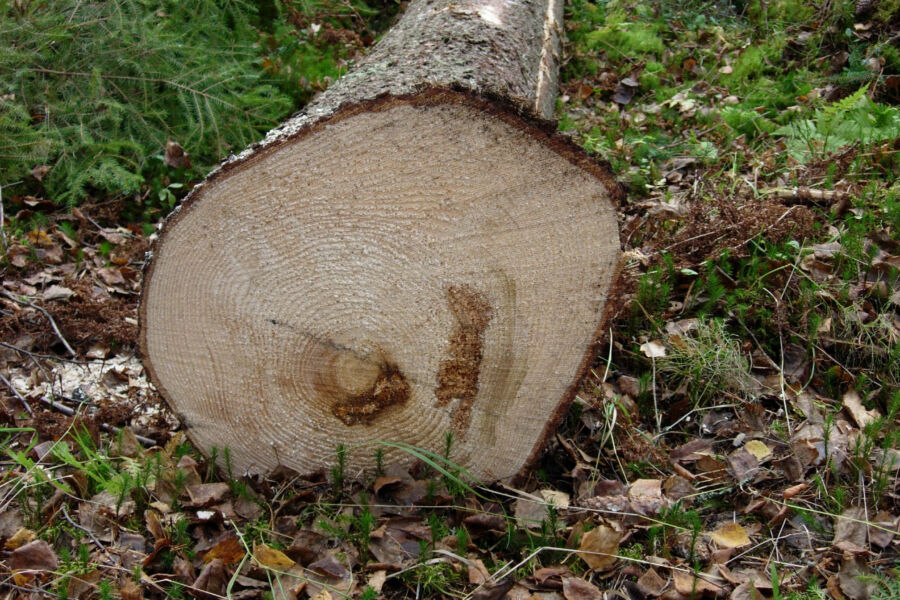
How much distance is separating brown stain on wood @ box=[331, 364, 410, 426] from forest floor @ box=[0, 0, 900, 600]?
9.5 inches

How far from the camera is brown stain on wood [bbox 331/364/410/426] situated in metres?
2.50

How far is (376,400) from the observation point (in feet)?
8.27

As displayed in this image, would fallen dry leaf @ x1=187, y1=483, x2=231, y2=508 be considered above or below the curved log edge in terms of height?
below

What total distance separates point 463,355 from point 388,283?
14.3 inches

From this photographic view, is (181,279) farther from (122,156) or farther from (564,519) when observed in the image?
(122,156)

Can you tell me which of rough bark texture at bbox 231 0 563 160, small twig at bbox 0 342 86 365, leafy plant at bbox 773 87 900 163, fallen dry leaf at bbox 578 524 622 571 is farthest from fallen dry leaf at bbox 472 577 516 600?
leafy plant at bbox 773 87 900 163

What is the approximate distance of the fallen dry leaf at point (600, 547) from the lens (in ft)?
7.34

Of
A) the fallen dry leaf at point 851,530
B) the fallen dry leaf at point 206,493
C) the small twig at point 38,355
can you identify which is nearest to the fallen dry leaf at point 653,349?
the fallen dry leaf at point 851,530

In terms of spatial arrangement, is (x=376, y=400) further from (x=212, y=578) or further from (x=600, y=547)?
(x=600, y=547)

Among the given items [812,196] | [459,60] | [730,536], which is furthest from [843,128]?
[730,536]


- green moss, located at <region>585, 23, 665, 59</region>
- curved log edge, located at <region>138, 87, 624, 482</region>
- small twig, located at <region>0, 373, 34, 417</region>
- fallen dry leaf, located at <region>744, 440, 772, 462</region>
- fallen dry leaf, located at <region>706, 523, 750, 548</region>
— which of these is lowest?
small twig, located at <region>0, 373, 34, 417</region>

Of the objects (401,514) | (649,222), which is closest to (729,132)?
(649,222)

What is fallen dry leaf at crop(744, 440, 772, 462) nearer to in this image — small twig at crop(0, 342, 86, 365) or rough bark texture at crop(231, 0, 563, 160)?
rough bark texture at crop(231, 0, 563, 160)

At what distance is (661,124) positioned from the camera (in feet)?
15.3
